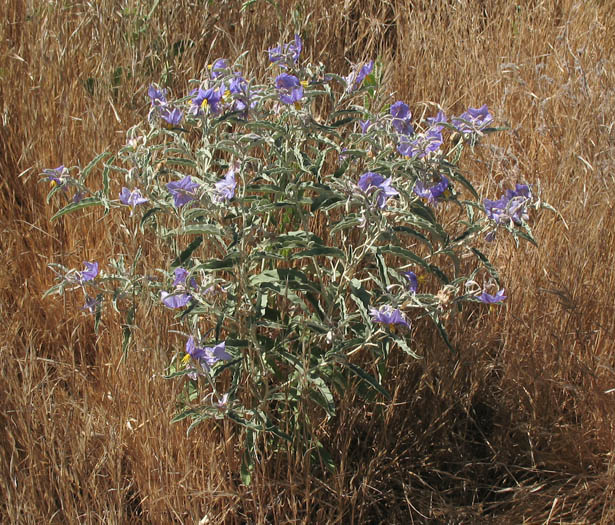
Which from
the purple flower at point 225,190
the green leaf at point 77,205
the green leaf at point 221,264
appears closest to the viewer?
the purple flower at point 225,190

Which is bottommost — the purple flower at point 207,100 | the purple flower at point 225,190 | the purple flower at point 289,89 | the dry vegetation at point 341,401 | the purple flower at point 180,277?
the dry vegetation at point 341,401

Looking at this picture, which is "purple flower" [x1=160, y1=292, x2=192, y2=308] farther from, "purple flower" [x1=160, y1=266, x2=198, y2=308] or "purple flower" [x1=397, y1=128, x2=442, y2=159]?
"purple flower" [x1=397, y1=128, x2=442, y2=159]

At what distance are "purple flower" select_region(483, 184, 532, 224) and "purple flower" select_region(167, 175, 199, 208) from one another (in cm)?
69

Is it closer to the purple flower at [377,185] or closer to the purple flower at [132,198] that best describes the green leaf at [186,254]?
the purple flower at [132,198]

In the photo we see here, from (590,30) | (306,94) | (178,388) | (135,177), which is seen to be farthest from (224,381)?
(590,30)

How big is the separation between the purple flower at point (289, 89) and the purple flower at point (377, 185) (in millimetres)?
253

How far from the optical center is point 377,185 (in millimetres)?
1465

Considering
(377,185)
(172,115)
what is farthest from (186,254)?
(377,185)

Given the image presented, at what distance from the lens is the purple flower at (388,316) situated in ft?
4.71

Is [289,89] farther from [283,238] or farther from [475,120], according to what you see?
[475,120]

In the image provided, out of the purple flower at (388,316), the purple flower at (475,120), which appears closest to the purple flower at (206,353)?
the purple flower at (388,316)

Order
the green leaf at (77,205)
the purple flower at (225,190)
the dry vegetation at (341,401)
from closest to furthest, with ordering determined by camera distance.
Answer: the purple flower at (225,190) < the green leaf at (77,205) < the dry vegetation at (341,401)

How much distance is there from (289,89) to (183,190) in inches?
13.5

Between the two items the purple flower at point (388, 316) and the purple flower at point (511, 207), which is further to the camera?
the purple flower at point (511, 207)
